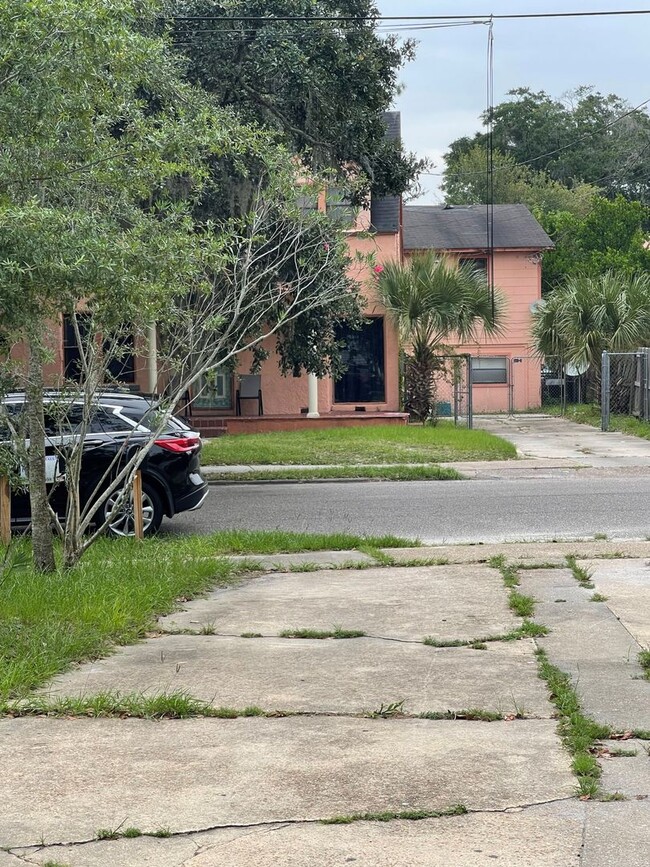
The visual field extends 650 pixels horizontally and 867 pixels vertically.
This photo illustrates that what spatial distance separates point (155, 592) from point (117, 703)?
2.67 m

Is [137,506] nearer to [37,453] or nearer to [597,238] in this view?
[37,453]

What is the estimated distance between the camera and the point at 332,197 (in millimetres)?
11961

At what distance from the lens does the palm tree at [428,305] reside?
26375 mm

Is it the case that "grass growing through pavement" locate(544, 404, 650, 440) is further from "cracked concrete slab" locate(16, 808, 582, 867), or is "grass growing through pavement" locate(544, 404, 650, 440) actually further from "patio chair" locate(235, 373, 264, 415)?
"cracked concrete slab" locate(16, 808, 582, 867)

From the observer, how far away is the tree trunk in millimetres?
8383

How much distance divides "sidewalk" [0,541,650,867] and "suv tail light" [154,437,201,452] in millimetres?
4098

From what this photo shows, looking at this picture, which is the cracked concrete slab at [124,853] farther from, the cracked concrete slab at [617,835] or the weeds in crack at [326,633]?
the weeds in crack at [326,633]

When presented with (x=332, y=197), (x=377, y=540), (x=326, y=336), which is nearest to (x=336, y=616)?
(x=377, y=540)

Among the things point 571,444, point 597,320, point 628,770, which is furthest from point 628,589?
point 597,320

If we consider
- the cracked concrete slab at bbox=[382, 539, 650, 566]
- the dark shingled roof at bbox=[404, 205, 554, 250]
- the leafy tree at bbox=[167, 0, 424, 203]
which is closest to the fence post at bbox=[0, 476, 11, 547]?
the cracked concrete slab at bbox=[382, 539, 650, 566]

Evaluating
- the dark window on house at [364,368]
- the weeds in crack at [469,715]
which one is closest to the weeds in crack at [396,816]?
the weeds in crack at [469,715]

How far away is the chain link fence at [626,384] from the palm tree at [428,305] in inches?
121

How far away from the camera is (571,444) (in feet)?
77.5

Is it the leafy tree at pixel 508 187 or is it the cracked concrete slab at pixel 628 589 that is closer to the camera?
the cracked concrete slab at pixel 628 589
